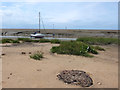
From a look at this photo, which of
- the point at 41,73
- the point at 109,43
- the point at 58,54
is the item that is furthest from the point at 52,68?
the point at 109,43

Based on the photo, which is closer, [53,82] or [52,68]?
[53,82]

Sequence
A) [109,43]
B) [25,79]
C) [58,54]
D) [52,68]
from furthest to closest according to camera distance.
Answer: [109,43], [58,54], [52,68], [25,79]

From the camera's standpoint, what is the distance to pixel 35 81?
14.7 ft

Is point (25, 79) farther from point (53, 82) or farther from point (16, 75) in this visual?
point (53, 82)

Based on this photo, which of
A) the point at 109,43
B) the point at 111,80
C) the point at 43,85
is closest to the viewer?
the point at 43,85

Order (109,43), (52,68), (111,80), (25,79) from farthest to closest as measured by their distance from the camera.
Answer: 1. (109,43)
2. (52,68)
3. (111,80)
4. (25,79)

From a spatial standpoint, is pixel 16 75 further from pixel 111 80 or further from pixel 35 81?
pixel 111 80

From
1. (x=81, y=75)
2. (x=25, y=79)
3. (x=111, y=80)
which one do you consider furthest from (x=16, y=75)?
(x=111, y=80)

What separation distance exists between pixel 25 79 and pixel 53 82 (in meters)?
0.90

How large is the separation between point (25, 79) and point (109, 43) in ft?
49.3

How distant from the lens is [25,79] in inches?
181

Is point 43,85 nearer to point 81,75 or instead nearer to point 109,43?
point 81,75

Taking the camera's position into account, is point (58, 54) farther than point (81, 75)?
Yes

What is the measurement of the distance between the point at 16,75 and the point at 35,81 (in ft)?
2.67
